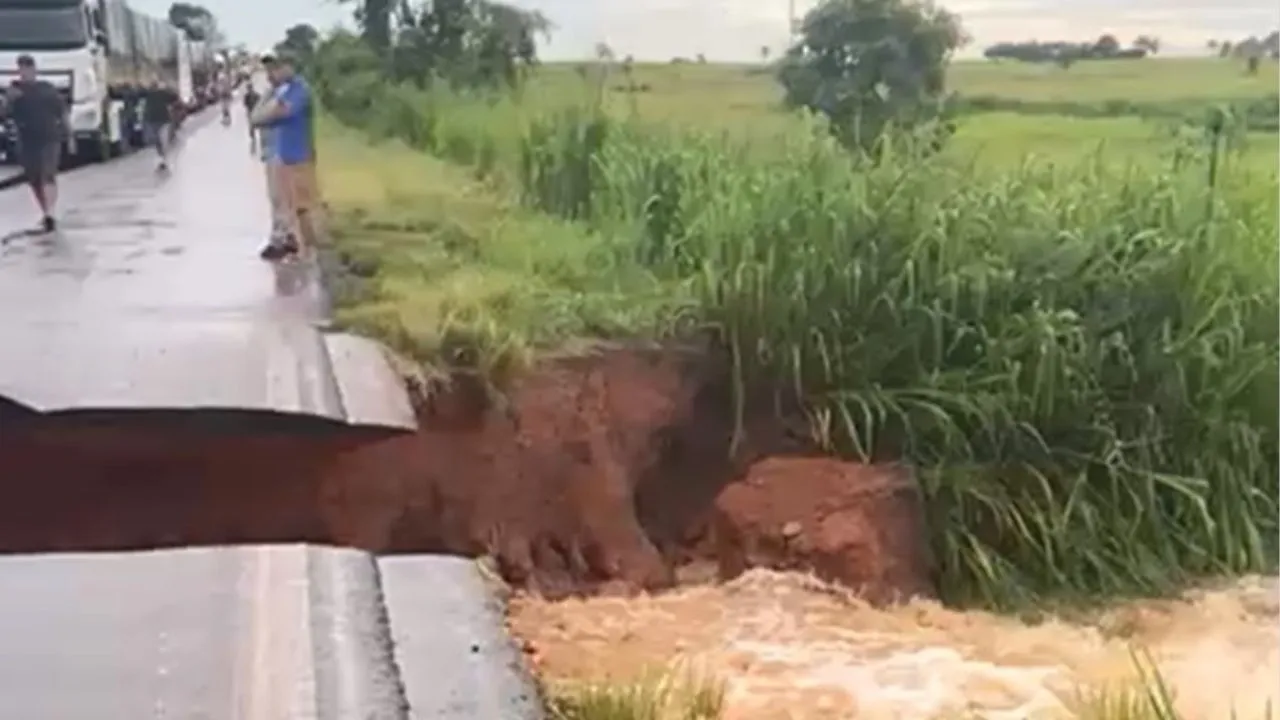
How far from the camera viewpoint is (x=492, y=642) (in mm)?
1921

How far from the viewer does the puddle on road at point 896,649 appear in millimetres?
2012

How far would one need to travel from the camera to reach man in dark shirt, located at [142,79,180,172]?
211cm

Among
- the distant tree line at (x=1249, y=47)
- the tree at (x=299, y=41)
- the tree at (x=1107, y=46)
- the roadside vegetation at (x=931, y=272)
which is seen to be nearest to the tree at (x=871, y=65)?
the roadside vegetation at (x=931, y=272)

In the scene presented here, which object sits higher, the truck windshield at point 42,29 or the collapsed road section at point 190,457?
the truck windshield at point 42,29

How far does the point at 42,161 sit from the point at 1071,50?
3.32 feet

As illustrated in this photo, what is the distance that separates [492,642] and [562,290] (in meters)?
0.46

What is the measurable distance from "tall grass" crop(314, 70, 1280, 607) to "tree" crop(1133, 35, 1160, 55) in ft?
0.60

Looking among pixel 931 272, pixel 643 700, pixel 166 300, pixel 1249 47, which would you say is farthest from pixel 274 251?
pixel 1249 47

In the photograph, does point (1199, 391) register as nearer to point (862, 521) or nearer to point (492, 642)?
point (862, 521)

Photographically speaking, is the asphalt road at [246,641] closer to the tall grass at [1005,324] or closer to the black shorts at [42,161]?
the black shorts at [42,161]

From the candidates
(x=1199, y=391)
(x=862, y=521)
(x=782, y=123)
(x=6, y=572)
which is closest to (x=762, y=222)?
(x=782, y=123)

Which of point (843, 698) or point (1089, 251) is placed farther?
point (1089, 251)

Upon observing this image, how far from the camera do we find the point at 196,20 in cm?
203

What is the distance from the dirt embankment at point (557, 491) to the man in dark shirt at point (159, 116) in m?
0.29
